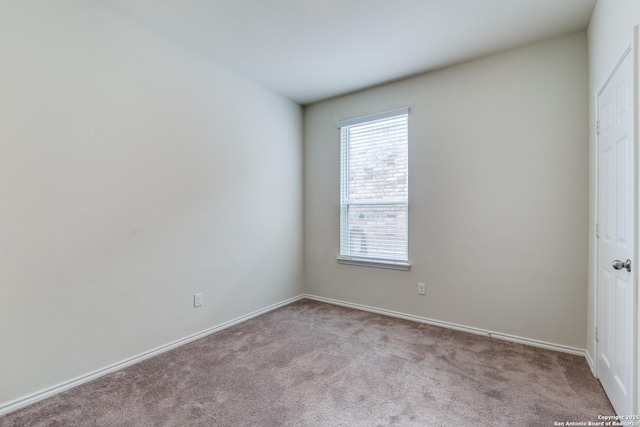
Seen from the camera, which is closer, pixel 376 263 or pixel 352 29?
pixel 352 29

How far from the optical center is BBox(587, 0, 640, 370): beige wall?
64.0 inches

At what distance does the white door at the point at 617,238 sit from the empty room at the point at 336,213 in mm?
22

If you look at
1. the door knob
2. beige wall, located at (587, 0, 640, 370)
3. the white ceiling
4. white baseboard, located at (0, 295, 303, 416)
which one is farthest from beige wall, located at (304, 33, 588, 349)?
white baseboard, located at (0, 295, 303, 416)

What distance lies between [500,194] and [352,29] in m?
1.95

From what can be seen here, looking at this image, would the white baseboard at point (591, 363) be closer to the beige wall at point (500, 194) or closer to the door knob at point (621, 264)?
the beige wall at point (500, 194)

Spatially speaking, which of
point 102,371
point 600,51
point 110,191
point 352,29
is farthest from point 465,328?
point 110,191

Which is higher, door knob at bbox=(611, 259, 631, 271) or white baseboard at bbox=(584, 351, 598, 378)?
door knob at bbox=(611, 259, 631, 271)

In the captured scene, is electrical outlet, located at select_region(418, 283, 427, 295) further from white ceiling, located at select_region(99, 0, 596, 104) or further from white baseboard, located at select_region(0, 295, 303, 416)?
white ceiling, located at select_region(99, 0, 596, 104)

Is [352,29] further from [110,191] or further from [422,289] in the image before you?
[422,289]

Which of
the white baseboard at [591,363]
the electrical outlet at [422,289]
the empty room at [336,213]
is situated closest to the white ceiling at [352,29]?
the empty room at [336,213]

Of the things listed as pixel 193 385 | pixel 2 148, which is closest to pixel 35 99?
pixel 2 148

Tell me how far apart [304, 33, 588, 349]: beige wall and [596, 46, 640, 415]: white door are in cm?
46

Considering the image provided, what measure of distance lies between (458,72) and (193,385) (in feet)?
11.6

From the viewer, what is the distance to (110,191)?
2271mm
